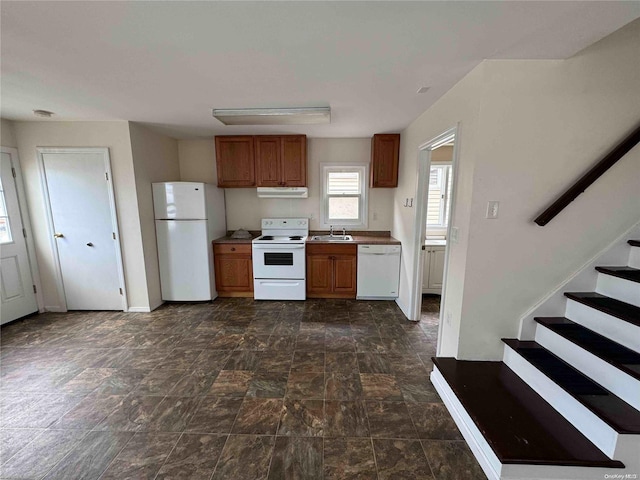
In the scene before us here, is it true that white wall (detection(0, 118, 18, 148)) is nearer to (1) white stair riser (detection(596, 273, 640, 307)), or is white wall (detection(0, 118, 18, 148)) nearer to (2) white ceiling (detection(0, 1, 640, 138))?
(2) white ceiling (detection(0, 1, 640, 138))

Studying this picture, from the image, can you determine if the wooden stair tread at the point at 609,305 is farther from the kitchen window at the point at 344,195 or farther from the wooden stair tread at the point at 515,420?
the kitchen window at the point at 344,195

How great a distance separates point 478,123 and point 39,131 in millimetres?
4668

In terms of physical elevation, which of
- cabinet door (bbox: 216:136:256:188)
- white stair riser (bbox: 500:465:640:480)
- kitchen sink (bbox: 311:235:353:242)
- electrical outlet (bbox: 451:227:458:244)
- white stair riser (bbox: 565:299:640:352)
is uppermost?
cabinet door (bbox: 216:136:256:188)

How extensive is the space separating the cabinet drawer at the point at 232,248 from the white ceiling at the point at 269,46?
6.26ft

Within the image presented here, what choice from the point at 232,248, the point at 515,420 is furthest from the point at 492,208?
the point at 232,248

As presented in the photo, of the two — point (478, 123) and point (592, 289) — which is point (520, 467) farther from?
point (478, 123)

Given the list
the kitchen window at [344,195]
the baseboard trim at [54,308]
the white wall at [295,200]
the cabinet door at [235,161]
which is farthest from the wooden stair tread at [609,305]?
the baseboard trim at [54,308]

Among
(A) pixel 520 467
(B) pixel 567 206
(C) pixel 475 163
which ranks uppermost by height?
(C) pixel 475 163

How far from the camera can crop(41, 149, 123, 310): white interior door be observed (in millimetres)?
3094

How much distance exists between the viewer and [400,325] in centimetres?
308

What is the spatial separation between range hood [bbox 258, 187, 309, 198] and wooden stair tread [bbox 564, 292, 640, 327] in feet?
10.4

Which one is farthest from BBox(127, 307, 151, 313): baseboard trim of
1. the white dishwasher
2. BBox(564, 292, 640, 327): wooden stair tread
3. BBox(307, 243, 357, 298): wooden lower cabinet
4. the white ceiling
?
BBox(564, 292, 640, 327): wooden stair tread

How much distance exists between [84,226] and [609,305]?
5190 mm

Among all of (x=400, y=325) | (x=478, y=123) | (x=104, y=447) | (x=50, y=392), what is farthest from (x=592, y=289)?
(x=50, y=392)
